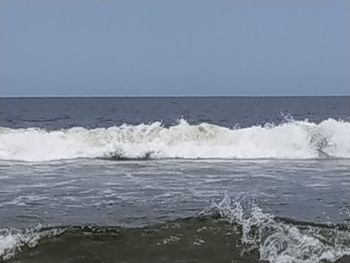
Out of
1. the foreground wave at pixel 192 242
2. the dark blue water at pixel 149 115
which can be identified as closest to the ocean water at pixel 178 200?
the foreground wave at pixel 192 242

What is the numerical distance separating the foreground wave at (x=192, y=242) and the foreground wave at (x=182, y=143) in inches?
474

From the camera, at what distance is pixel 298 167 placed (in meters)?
17.5

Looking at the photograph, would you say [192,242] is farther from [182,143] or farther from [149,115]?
[149,115]

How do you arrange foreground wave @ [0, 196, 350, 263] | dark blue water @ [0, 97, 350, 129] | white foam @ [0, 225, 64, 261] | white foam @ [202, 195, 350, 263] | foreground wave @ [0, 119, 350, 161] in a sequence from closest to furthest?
white foam @ [202, 195, 350, 263] < foreground wave @ [0, 196, 350, 263] < white foam @ [0, 225, 64, 261] < foreground wave @ [0, 119, 350, 161] < dark blue water @ [0, 97, 350, 129]

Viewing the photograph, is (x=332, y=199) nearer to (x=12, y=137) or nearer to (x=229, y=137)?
(x=229, y=137)

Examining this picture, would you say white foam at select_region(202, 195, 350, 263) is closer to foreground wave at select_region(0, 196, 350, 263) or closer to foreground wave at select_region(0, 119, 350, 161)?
foreground wave at select_region(0, 196, 350, 263)

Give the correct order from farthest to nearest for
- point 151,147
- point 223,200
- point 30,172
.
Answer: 1. point 151,147
2. point 30,172
3. point 223,200

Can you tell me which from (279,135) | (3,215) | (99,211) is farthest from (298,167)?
(3,215)

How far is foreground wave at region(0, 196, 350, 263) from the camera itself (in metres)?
7.68

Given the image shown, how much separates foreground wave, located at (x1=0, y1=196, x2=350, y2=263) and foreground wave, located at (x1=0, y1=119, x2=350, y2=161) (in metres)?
12.0

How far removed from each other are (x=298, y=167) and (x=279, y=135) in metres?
5.88

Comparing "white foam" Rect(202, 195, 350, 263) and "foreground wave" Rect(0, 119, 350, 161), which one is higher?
"foreground wave" Rect(0, 119, 350, 161)

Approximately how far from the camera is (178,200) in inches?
451

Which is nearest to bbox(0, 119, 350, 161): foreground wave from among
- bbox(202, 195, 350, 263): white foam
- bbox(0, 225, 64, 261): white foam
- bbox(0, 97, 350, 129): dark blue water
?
bbox(0, 225, 64, 261): white foam
